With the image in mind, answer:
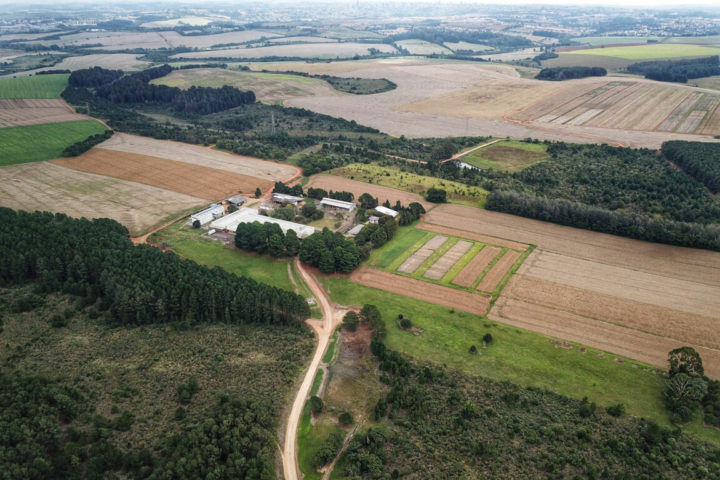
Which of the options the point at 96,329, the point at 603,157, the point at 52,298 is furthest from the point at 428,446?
the point at 603,157

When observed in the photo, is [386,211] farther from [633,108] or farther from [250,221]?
[633,108]

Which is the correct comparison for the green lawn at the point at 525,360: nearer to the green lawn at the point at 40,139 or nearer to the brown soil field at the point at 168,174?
the brown soil field at the point at 168,174

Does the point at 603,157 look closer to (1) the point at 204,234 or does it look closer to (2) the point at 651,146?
(2) the point at 651,146

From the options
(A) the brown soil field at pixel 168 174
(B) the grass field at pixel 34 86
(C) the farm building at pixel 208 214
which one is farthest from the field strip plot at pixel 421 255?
(B) the grass field at pixel 34 86

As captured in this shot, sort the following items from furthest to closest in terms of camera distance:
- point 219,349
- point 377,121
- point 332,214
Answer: point 377,121, point 332,214, point 219,349

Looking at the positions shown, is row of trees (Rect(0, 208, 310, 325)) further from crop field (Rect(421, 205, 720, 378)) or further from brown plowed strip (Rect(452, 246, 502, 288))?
crop field (Rect(421, 205, 720, 378))

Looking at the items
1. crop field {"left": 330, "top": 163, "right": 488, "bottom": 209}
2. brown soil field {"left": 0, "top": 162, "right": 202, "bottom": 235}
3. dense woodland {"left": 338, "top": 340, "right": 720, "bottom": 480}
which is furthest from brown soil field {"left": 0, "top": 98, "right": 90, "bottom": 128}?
dense woodland {"left": 338, "top": 340, "right": 720, "bottom": 480}
